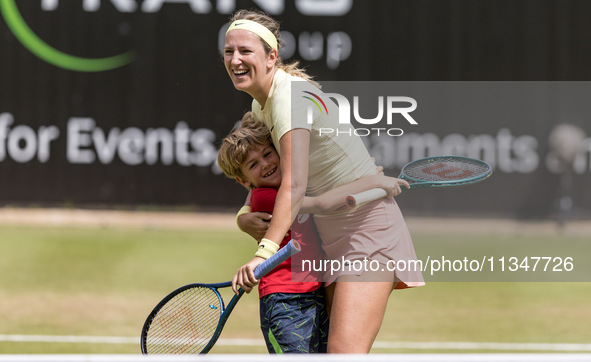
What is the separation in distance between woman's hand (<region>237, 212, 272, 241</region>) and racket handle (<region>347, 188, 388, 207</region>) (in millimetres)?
325

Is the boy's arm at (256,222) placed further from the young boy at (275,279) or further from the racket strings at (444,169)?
the racket strings at (444,169)

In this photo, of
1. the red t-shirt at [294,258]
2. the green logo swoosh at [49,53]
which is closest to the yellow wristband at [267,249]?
the red t-shirt at [294,258]

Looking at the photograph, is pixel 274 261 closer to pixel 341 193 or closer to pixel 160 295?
pixel 341 193

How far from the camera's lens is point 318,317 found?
3246 millimetres

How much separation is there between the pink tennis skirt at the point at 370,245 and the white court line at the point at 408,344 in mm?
2815

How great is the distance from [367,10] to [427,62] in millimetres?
1108

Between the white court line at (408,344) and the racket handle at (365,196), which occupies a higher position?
the racket handle at (365,196)

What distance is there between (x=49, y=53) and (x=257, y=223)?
9350 millimetres

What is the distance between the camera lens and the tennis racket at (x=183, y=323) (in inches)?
133

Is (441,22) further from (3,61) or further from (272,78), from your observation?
(272,78)

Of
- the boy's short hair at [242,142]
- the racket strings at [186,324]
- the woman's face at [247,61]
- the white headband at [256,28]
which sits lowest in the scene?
the racket strings at [186,324]

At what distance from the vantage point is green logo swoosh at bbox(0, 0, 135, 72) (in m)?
11.7

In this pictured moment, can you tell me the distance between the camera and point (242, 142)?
3.16m

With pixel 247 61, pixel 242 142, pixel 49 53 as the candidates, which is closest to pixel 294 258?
pixel 242 142
